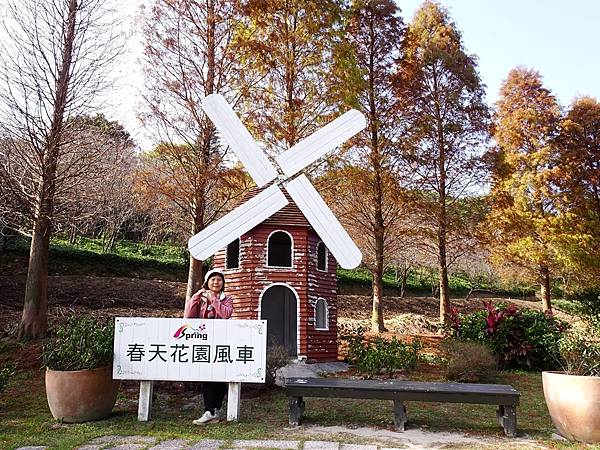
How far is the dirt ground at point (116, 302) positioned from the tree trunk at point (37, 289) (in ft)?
3.71

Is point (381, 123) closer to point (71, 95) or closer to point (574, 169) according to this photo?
point (574, 169)

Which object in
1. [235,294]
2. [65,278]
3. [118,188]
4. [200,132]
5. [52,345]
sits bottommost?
[52,345]

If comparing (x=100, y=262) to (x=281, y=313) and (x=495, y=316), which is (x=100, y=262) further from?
(x=495, y=316)

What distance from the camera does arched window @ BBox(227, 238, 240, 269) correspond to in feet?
36.0

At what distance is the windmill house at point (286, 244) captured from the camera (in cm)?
848

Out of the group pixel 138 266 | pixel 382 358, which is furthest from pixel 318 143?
pixel 138 266

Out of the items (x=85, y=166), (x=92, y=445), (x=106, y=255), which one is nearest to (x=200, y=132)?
(x=85, y=166)

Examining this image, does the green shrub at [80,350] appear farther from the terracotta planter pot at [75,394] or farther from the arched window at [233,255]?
the arched window at [233,255]

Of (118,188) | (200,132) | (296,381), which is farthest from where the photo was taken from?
(118,188)

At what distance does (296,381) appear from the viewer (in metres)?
5.68

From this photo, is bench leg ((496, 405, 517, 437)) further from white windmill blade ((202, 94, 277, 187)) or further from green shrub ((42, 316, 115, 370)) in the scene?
white windmill blade ((202, 94, 277, 187))

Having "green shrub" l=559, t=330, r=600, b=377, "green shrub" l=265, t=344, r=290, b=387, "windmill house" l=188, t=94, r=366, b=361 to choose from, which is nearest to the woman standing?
"green shrub" l=265, t=344, r=290, b=387

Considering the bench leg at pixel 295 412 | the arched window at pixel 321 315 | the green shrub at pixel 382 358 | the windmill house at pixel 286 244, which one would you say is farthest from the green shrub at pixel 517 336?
the bench leg at pixel 295 412

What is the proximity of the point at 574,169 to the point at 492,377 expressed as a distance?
10598mm
